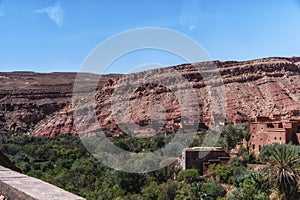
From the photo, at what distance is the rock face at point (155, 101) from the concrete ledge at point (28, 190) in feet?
171

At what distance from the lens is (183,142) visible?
36.3m

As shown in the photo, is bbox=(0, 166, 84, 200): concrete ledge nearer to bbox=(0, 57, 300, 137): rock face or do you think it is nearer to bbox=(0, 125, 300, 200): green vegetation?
bbox=(0, 125, 300, 200): green vegetation

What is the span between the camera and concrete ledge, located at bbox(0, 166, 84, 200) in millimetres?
2416

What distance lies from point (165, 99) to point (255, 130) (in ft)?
129

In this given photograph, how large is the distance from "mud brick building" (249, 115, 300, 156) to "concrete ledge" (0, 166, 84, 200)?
910 inches

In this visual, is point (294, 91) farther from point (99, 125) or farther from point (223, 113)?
point (99, 125)

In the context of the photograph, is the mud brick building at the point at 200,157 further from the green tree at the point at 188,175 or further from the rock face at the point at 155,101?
the rock face at the point at 155,101

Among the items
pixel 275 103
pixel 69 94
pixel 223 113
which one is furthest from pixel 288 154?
pixel 69 94

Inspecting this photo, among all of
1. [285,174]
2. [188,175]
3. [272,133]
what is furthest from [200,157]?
[285,174]

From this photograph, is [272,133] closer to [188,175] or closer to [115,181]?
[188,175]

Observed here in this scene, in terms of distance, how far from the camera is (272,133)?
2533 cm

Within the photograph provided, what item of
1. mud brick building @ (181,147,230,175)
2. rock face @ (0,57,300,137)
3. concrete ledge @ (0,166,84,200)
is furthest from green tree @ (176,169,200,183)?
rock face @ (0,57,300,137)

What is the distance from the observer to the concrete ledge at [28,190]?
242 cm

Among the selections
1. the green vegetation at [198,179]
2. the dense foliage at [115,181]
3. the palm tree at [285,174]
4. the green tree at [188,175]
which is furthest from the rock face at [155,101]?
the palm tree at [285,174]
